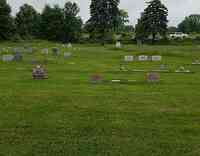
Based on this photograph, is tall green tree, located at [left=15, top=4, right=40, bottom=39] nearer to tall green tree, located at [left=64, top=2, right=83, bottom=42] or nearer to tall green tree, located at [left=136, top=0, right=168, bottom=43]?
tall green tree, located at [left=64, top=2, right=83, bottom=42]

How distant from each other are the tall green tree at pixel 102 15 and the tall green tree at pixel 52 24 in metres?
7.39

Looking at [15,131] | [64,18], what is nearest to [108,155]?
[15,131]

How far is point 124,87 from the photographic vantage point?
1662 cm

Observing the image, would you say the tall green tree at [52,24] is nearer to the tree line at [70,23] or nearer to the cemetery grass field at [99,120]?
the tree line at [70,23]

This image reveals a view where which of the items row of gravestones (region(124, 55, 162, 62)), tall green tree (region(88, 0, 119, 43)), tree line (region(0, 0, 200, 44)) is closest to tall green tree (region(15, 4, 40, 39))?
tree line (region(0, 0, 200, 44))

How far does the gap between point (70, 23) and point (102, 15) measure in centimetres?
836

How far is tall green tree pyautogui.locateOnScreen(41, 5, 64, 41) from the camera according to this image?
77.6m

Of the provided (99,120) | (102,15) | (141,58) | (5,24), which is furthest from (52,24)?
(99,120)

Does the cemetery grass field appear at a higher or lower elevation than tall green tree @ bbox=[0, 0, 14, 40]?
lower

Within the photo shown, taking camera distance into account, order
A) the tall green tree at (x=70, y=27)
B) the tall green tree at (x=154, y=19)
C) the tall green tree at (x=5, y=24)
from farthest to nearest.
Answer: the tall green tree at (x=70, y=27)
the tall green tree at (x=154, y=19)
the tall green tree at (x=5, y=24)

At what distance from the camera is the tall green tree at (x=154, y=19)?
73.4 metres

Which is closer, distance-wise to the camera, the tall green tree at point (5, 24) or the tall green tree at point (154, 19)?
the tall green tree at point (5, 24)

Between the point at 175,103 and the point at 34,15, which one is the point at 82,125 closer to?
the point at 175,103

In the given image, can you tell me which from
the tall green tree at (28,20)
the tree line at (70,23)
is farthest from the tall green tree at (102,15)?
the tall green tree at (28,20)
